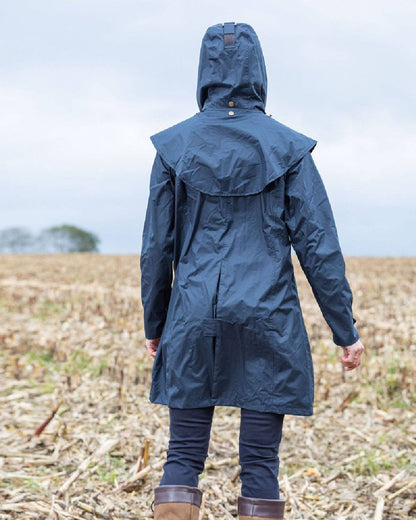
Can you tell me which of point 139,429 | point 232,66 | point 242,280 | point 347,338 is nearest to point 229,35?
point 232,66

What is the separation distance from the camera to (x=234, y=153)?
2803mm

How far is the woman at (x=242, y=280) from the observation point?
273 centimetres

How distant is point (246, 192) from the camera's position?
278 cm

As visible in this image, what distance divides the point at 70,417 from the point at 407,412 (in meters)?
2.88

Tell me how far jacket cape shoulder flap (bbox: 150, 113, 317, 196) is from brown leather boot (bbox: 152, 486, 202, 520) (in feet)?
4.17

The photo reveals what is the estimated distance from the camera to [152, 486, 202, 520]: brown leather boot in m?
2.77

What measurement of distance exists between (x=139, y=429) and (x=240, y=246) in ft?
9.06

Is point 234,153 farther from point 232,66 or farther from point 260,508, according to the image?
point 260,508

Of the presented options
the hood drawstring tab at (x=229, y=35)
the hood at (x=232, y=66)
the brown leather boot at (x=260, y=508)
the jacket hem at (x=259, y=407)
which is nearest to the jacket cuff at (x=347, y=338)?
the jacket hem at (x=259, y=407)

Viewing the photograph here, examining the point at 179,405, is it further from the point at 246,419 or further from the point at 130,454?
the point at 130,454

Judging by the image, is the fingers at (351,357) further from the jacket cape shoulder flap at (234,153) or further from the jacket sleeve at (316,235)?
the jacket cape shoulder flap at (234,153)

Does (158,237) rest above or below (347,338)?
above

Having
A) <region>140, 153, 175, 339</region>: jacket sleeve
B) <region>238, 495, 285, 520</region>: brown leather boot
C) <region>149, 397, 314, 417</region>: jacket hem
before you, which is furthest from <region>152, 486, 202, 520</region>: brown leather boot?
<region>140, 153, 175, 339</region>: jacket sleeve

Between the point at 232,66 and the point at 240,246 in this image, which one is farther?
the point at 232,66
